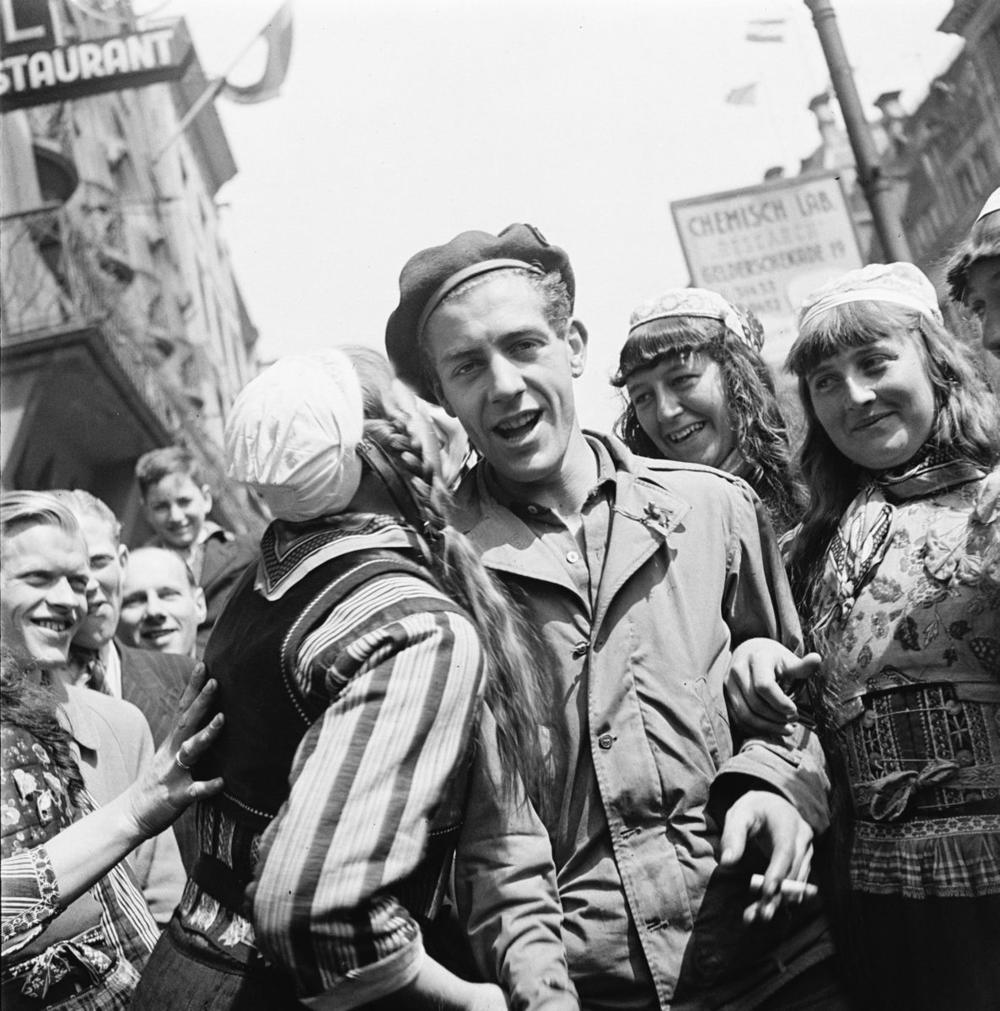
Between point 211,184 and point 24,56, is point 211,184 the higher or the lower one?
the higher one

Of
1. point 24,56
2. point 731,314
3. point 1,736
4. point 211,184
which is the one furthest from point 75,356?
point 211,184

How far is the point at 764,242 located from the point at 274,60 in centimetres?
673

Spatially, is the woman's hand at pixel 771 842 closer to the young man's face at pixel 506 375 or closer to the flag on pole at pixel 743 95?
the young man's face at pixel 506 375

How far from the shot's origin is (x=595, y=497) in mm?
2586

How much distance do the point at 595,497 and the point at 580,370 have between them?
36cm

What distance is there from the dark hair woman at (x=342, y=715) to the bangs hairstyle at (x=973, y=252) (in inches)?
52.6

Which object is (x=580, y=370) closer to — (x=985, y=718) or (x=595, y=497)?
(x=595, y=497)

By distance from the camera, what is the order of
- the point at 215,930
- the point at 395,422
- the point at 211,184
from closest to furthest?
the point at 215,930
the point at 395,422
the point at 211,184

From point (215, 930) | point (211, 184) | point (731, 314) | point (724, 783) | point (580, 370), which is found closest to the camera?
point (215, 930)

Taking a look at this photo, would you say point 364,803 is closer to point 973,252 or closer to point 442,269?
point 442,269

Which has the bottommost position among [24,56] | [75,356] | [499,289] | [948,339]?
[948,339]

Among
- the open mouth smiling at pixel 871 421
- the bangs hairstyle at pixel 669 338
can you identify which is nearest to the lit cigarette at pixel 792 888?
the open mouth smiling at pixel 871 421

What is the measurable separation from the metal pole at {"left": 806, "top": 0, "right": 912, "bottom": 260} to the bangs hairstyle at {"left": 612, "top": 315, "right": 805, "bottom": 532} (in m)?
3.33

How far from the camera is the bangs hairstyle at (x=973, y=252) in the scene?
2.66 m
